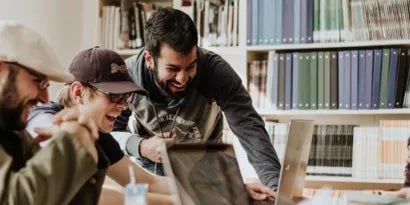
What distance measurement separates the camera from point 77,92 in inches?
58.4

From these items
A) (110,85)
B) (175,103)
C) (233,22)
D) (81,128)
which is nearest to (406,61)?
(233,22)

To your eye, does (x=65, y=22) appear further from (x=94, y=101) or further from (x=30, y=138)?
(x=30, y=138)

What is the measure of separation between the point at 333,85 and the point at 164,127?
121 cm

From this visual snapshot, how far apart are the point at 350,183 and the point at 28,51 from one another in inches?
98.4

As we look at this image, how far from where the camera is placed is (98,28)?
3.44 m

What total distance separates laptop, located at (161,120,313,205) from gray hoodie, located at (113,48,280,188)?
32 centimetres

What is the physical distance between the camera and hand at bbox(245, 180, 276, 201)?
4.93 feet

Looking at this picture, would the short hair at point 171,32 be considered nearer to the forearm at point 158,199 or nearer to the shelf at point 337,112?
the forearm at point 158,199

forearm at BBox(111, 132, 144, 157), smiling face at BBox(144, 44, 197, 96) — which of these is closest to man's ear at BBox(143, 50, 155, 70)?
smiling face at BBox(144, 44, 197, 96)

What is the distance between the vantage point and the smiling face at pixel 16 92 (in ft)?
2.93

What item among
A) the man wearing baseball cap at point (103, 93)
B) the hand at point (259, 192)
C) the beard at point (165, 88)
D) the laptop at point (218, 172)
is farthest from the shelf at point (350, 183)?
the man wearing baseball cap at point (103, 93)

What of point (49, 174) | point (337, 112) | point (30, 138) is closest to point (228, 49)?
point (337, 112)

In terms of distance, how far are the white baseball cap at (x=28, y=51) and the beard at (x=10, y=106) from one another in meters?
0.03

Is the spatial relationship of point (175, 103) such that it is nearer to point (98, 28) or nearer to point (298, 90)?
point (298, 90)
